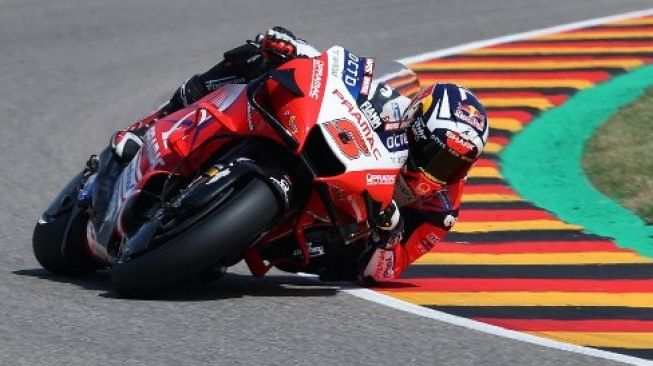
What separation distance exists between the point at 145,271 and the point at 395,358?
117 cm

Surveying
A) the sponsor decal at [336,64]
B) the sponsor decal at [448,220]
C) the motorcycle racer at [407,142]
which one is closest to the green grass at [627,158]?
the sponsor decal at [448,220]

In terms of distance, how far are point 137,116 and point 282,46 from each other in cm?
441

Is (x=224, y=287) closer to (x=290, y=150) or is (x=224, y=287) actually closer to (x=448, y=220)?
(x=290, y=150)

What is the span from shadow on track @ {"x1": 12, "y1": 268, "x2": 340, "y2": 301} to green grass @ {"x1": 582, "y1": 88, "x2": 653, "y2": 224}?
238 centimetres

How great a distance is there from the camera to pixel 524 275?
6973 mm

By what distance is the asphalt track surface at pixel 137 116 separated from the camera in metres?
5.03

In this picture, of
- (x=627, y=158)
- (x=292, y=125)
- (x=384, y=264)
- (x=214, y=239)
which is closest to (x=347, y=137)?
(x=292, y=125)

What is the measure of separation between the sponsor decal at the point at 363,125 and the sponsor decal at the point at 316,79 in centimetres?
8

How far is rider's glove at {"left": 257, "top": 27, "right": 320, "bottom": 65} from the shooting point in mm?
6289

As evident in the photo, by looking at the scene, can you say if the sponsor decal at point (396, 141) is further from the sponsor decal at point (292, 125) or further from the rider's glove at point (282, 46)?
the rider's glove at point (282, 46)

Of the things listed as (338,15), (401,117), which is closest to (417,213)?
(401,117)

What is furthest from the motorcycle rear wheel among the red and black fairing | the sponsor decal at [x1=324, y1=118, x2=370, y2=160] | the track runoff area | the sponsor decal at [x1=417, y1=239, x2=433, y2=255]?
the sponsor decal at [x1=417, y1=239, x2=433, y2=255]

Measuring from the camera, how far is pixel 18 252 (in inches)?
279

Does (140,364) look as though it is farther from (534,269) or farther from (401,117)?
(534,269)
